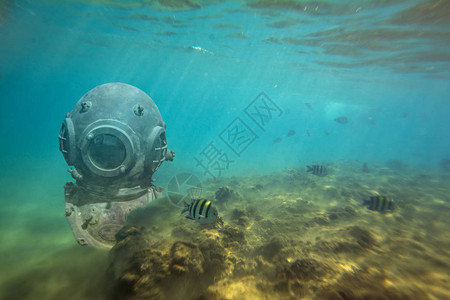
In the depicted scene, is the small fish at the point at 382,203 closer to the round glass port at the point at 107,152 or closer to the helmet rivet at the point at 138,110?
the helmet rivet at the point at 138,110

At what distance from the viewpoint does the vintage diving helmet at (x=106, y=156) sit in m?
4.25

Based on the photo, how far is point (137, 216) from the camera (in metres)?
4.22

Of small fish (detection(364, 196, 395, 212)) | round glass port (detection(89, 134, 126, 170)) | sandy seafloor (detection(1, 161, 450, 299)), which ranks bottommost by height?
sandy seafloor (detection(1, 161, 450, 299))

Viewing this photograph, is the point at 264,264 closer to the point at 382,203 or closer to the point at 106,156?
the point at 382,203

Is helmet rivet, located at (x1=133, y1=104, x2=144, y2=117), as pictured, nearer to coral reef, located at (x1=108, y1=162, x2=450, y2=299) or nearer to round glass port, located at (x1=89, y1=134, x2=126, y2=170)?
round glass port, located at (x1=89, y1=134, x2=126, y2=170)

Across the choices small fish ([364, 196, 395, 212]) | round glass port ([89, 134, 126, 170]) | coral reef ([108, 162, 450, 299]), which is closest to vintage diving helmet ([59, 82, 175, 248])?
round glass port ([89, 134, 126, 170])

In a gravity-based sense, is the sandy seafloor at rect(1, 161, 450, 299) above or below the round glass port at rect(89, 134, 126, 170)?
below

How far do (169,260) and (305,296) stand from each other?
6.34ft

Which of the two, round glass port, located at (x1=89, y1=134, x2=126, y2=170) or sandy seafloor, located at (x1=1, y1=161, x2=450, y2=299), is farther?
round glass port, located at (x1=89, y1=134, x2=126, y2=170)

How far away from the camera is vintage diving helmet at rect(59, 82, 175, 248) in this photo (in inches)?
167

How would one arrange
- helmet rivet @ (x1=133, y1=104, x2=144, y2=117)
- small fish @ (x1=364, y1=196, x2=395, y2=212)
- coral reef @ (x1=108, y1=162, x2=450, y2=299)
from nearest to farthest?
coral reef @ (x1=108, y1=162, x2=450, y2=299)
helmet rivet @ (x1=133, y1=104, x2=144, y2=117)
small fish @ (x1=364, y1=196, x2=395, y2=212)

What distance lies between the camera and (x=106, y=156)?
4.37m

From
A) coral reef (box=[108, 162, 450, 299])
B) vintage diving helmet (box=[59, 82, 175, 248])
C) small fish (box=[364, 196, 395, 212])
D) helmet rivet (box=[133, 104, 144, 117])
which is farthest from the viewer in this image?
small fish (box=[364, 196, 395, 212])

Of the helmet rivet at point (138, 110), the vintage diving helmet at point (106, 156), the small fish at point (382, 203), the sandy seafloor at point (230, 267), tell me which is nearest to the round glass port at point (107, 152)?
the vintage diving helmet at point (106, 156)
